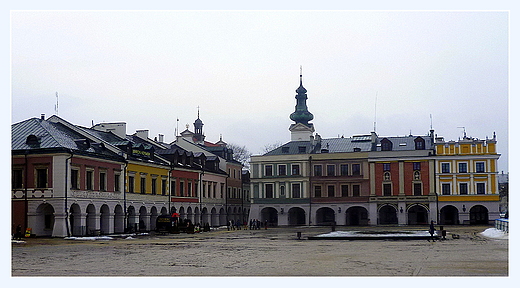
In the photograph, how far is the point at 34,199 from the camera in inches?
1690

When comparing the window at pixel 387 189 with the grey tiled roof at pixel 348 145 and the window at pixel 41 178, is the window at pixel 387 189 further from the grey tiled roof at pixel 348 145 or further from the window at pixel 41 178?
the window at pixel 41 178

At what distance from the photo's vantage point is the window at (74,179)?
4412 cm

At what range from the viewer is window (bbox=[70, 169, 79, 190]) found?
1737 inches

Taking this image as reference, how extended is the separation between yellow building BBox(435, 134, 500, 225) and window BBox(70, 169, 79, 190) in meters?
38.1

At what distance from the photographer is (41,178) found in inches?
1706

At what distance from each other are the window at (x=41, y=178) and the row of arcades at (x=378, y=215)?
34.1 metres

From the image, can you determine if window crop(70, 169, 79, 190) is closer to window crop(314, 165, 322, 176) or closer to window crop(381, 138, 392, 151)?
window crop(314, 165, 322, 176)

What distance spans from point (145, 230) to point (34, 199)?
12971 millimetres

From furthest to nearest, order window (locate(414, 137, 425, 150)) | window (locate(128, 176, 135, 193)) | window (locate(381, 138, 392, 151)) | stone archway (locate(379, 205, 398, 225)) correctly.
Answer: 1. window (locate(381, 138, 392, 151))
2. stone archway (locate(379, 205, 398, 225))
3. window (locate(414, 137, 425, 150))
4. window (locate(128, 176, 135, 193))

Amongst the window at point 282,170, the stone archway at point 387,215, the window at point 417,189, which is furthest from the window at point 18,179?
the window at point 417,189

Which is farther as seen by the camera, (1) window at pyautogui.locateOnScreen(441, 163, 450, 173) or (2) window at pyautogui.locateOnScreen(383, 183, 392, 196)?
(2) window at pyautogui.locateOnScreen(383, 183, 392, 196)

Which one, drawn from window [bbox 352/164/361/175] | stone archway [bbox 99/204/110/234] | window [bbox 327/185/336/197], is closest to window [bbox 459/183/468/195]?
window [bbox 352/164/361/175]

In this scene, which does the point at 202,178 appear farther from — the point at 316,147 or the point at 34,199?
the point at 34,199

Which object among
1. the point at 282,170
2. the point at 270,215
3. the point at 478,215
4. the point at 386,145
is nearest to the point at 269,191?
the point at 282,170
